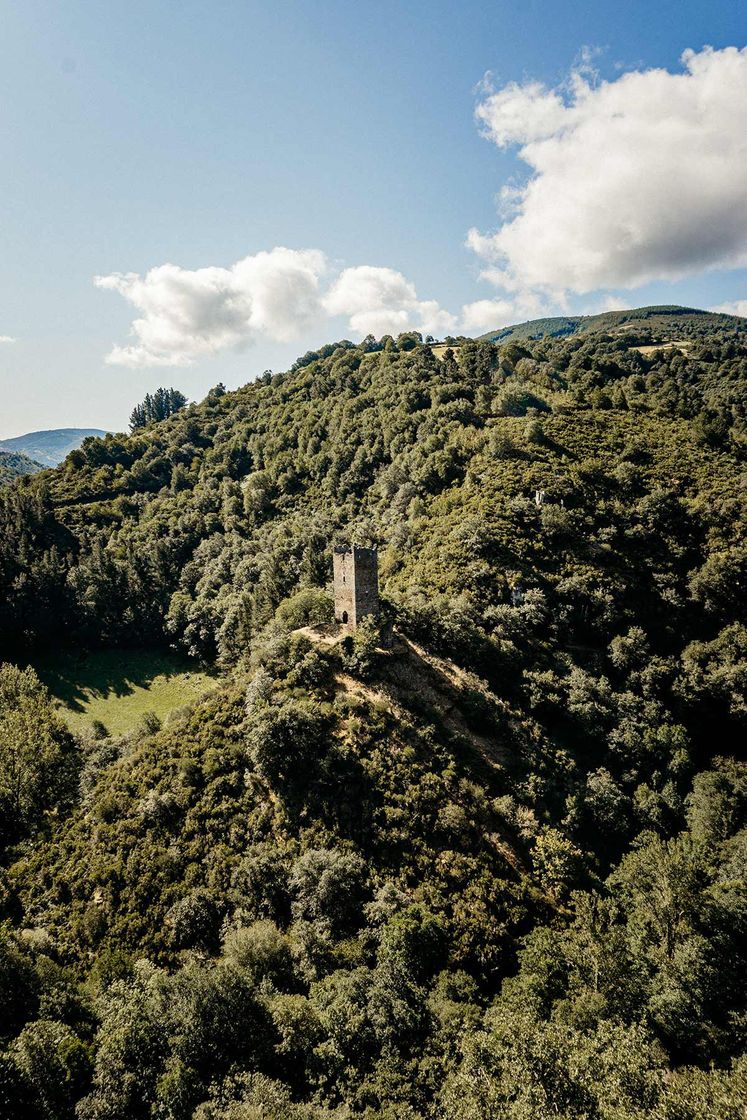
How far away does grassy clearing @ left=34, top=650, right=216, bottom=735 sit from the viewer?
57.3 metres

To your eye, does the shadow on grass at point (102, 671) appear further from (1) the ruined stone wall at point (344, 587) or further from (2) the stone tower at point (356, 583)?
(2) the stone tower at point (356, 583)

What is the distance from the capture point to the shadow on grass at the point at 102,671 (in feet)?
202

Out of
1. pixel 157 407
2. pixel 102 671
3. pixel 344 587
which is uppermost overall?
pixel 157 407

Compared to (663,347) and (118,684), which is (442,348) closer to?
(663,347)

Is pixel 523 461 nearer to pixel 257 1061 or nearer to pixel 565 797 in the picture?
pixel 565 797

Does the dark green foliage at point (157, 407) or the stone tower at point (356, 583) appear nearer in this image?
the stone tower at point (356, 583)

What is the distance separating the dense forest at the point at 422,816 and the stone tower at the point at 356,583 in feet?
7.40

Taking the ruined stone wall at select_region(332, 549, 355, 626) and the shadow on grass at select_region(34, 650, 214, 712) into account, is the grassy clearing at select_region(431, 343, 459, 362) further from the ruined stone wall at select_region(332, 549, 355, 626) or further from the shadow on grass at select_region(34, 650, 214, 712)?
the shadow on grass at select_region(34, 650, 214, 712)

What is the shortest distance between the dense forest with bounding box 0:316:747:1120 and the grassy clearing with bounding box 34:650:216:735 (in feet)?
11.0

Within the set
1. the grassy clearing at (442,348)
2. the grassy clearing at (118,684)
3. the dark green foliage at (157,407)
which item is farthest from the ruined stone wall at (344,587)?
the dark green foliage at (157,407)

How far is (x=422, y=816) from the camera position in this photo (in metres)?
33.2

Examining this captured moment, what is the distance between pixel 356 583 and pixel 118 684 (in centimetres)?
3909

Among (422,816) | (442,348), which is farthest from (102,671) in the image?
(442,348)

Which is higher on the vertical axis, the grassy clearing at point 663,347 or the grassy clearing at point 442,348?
Result: the grassy clearing at point 663,347
